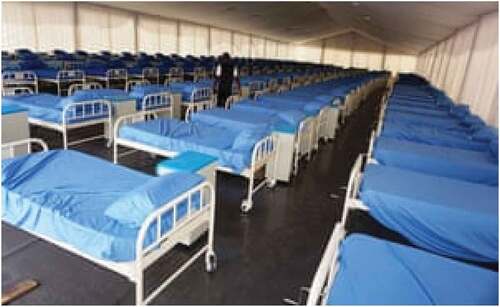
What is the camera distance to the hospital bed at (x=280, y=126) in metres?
4.33

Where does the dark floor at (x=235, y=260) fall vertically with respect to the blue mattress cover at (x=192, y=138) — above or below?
below

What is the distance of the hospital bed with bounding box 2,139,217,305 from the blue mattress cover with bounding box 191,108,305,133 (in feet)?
6.73

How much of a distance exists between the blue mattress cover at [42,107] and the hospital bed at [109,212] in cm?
191

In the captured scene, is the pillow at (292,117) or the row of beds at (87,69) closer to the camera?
the pillow at (292,117)

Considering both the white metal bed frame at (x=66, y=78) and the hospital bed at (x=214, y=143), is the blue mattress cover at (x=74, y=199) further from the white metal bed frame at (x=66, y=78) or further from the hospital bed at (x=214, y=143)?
the white metal bed frame at (x=66, y=78)

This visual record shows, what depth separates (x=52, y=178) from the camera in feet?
8.54

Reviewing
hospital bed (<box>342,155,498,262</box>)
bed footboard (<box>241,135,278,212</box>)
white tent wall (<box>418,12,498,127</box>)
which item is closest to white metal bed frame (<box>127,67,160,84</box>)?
bed footboard (<box>241,135,278,212</box>)

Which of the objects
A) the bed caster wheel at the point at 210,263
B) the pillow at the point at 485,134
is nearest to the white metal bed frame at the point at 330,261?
the bed caster wheel at the point at 210,263

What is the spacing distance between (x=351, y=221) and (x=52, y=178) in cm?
276

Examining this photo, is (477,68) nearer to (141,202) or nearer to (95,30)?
(141,202)

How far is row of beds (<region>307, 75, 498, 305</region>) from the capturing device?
172 cm

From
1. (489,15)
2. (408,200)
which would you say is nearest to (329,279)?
(408,200)

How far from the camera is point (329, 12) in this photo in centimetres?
1400

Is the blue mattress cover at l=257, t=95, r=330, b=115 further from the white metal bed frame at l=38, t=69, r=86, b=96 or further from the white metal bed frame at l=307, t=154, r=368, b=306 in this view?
the white metal bed frame at l=38, t=69, r=86, b=96
